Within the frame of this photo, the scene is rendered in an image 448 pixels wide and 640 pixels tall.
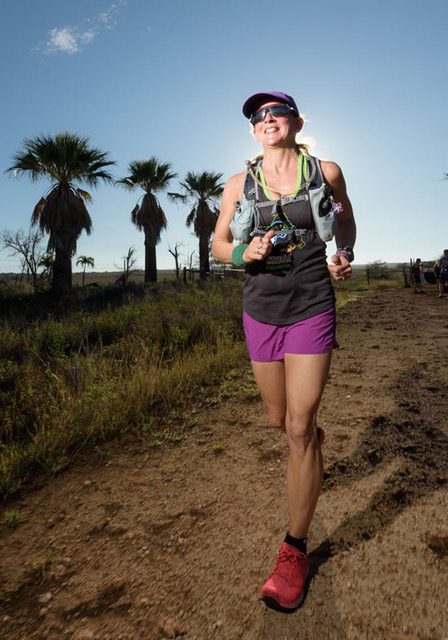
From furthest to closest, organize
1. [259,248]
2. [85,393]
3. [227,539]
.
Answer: [85,393], [227,539], [259,248]

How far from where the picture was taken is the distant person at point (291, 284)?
71.3 inches

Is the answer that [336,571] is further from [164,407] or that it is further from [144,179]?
[144,179]

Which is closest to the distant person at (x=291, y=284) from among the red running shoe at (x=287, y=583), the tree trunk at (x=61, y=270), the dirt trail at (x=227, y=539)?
the red running shoe at (x=287, y=583)

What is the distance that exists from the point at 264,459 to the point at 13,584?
1792 millimetres

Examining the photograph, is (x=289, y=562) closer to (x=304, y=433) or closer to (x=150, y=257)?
(x=304, y=433)

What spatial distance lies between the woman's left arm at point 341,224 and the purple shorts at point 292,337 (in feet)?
0.68

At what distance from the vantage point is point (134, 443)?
3.45 meters

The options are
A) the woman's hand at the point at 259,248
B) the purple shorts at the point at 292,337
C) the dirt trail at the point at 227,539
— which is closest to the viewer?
the dirt trail at the point at 227,539

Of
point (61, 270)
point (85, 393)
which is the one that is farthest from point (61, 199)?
point (85, 393)

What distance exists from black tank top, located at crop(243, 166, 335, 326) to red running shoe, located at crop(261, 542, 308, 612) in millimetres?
1077

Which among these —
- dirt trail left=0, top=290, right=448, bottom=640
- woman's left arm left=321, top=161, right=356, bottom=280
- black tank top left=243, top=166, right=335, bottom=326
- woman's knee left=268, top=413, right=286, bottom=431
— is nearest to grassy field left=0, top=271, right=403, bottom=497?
dirt trail left=0, top=290, right=448, bottom=640

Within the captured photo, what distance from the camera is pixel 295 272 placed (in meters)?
1.89

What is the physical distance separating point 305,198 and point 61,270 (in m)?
21.8

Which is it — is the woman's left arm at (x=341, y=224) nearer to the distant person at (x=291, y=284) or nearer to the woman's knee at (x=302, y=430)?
the distant person at (x=291, y=284)
